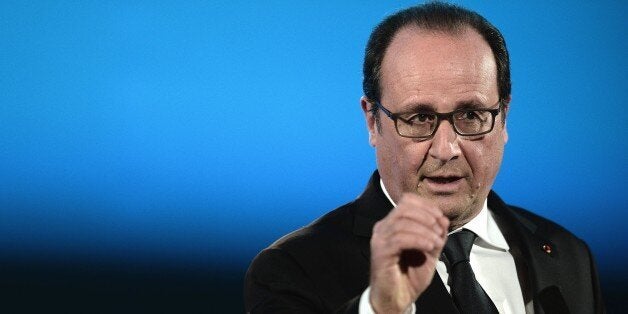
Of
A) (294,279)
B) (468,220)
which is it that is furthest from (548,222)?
(294,279)

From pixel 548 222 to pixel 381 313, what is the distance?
0.93m

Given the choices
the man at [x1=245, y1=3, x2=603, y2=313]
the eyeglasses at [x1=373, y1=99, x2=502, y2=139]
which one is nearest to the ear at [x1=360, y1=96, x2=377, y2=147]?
the man at [x1=245, y1=3, x2=603, y2=313]

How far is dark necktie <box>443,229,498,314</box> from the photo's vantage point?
1.91 m

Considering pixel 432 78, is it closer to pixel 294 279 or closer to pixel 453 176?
pixel 453 176

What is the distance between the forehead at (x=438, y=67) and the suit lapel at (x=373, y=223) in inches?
8.9

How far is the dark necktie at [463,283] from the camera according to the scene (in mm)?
1910

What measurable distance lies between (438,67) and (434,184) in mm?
235

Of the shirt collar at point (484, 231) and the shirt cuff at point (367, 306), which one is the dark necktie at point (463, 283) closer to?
the shirt collar at point (484, 231)

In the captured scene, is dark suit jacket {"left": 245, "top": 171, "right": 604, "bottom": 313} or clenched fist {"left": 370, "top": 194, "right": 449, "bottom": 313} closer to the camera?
clenched fist {"left": 370, "top": 194, "right": 449, "bottom": 313}

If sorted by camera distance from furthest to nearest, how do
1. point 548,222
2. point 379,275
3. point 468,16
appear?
point 548,222
point 468,16
point 379,275

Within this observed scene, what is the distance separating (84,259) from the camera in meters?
2.83

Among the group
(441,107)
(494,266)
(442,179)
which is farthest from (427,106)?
(494,266)

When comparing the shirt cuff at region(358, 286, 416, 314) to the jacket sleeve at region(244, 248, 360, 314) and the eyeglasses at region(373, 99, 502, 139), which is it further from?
the eyeglasses at region(373, 99, 502, 139)

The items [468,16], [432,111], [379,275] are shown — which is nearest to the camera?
[379,275]
